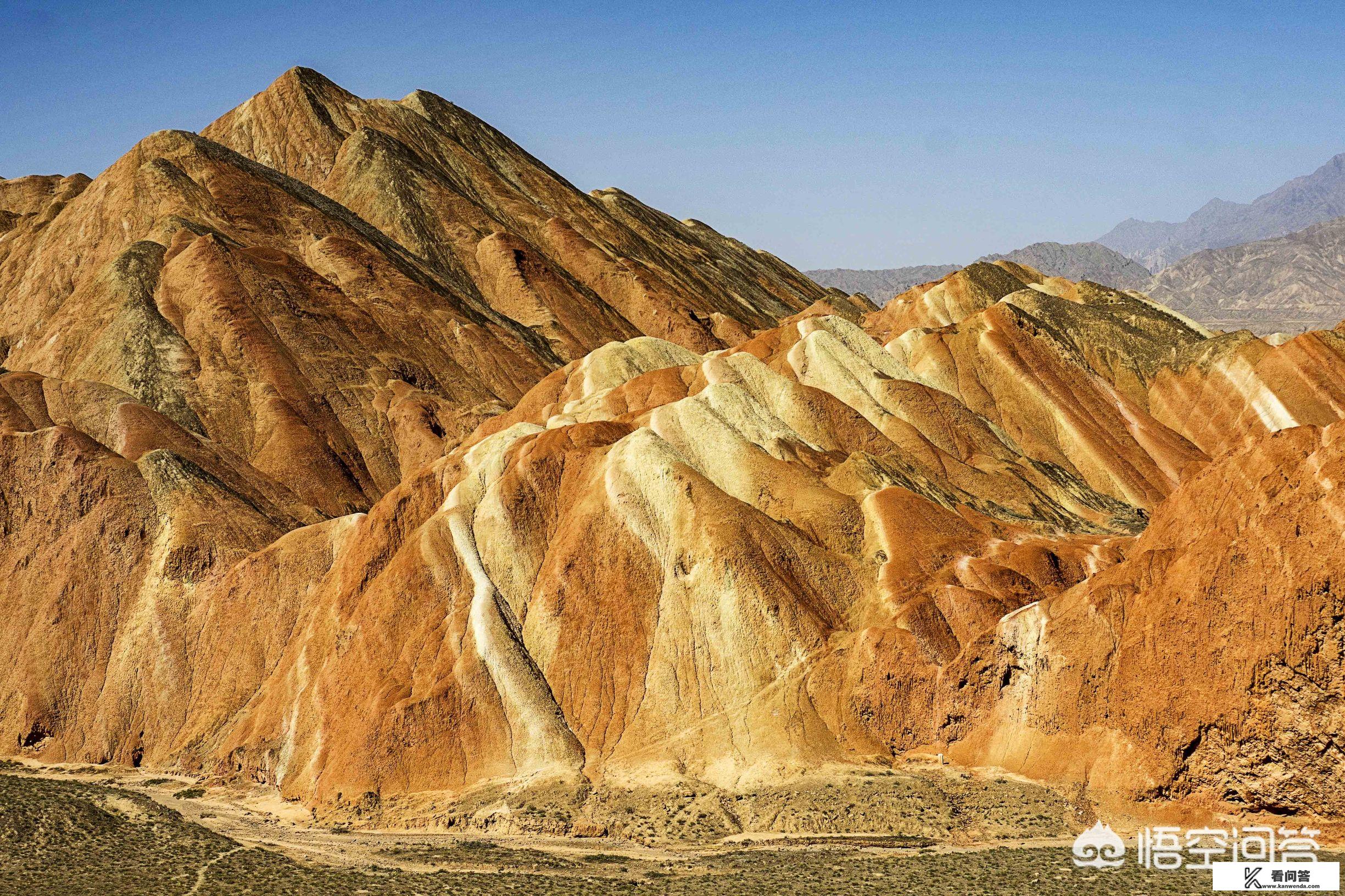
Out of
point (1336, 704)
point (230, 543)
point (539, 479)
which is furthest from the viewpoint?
point (230, 543)

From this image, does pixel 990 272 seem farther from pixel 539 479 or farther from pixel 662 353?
pixel 539 479

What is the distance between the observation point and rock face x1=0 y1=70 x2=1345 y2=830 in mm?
38625

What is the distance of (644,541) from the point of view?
49.6 m

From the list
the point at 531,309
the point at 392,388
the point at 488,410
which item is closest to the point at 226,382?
the point at 392,388

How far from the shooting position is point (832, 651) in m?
46.2

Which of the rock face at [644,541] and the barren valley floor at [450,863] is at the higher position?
the rock face at [644,541]

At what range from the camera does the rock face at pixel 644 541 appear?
38.6 m

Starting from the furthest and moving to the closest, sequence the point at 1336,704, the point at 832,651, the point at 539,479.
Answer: the point at 539,479
the point at 832,651
the point at 1336,704

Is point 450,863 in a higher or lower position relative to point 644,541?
lower

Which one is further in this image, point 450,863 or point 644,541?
point 644,541

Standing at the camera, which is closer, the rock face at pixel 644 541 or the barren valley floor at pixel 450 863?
the barren valley floor at pixel 450 863

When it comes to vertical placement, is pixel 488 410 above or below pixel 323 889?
above

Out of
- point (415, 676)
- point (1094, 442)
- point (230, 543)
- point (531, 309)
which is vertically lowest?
point (415, 676)

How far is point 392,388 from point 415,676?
→ 168 ft
